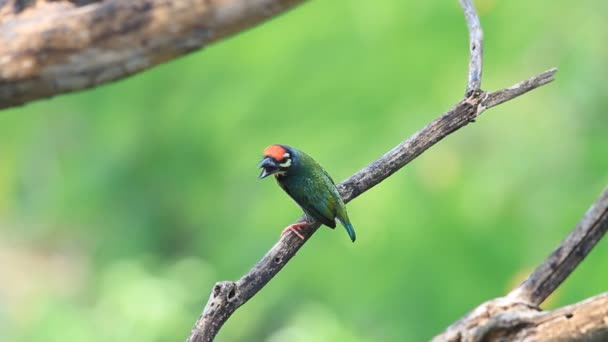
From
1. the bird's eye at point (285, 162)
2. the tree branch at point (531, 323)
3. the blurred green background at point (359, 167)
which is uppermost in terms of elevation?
the blurred green background at point (359, 167)

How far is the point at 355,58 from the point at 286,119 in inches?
22.5

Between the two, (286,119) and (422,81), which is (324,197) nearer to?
(422,81)

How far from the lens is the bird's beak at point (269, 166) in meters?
2.46

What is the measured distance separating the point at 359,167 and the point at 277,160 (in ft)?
7.57

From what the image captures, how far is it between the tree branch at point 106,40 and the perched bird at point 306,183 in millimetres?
429

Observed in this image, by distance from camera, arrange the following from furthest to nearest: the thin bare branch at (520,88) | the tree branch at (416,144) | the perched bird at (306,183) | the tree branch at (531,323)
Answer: the perched bird at (306,183)
the thin bare branch at (520,88)
the tree branch at (416,144)
the tree branch at (531,323)

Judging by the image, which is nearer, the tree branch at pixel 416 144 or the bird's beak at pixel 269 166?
the tree branch at pixel 416 144

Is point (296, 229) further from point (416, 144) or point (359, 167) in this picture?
point (359, 167)

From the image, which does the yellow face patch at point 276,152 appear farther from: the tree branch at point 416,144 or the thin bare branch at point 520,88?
the thin bare branch at point 520,88

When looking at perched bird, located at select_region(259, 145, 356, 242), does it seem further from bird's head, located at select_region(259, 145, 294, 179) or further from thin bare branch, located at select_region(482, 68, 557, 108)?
thin bare branch, located at select_region(482, 68, 557, 108)

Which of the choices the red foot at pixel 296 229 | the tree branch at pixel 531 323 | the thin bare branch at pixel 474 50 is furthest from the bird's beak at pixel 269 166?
the tree branch at pixel 531 323

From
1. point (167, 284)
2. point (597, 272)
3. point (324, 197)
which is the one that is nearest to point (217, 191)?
point (167, 284)

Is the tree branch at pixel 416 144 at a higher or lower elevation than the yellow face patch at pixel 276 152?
lower

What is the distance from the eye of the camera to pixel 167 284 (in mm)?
6066
